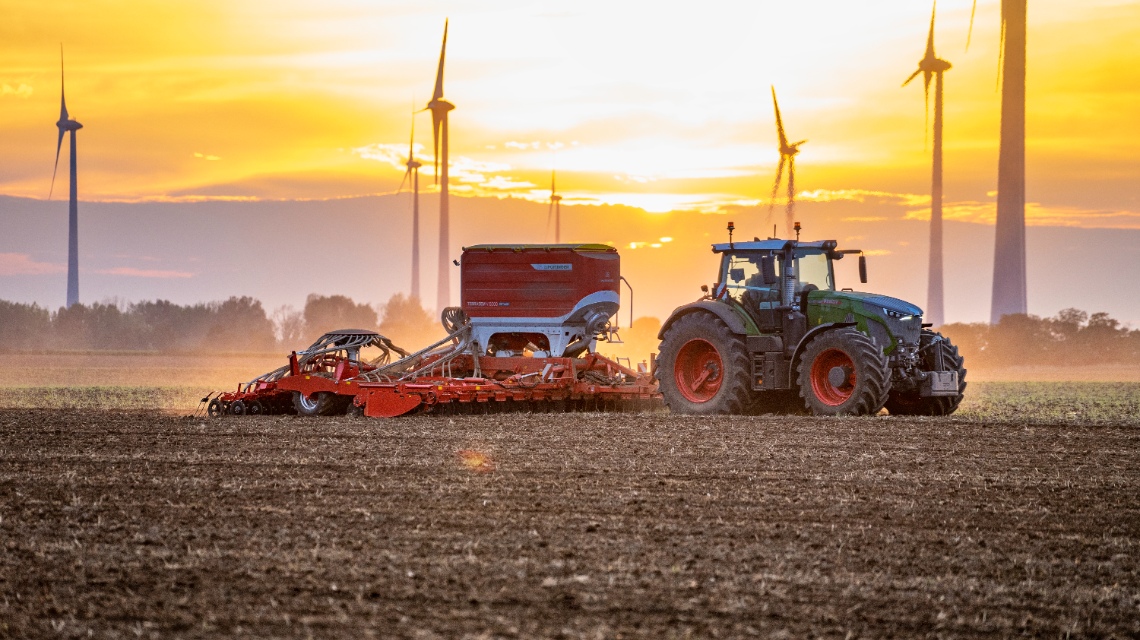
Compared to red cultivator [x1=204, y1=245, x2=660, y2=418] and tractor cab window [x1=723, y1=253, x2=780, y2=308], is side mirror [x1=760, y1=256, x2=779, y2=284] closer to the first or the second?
tractor cab window [x1=723, y1=253, x2=780, y2=308]

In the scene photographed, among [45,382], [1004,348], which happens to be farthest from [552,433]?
[1004,348]

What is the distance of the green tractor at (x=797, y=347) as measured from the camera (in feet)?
62.0

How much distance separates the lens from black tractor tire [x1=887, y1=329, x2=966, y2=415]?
19.7 meters

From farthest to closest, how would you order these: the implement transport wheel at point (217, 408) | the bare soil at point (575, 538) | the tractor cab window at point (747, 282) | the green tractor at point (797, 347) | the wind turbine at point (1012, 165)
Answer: the wind turbine at point (1012, 165)
the implement transport wheel at point (217, 408)
the tractor cab window at point (747, 282)
the green tractor at point (797, 347)
the bare soil at point (575, 538)

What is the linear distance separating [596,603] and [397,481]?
206 inches

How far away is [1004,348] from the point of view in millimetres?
53844

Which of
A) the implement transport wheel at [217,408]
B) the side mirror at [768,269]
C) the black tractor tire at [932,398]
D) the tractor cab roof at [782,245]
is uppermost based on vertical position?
the tractor cab roof at [782,245]

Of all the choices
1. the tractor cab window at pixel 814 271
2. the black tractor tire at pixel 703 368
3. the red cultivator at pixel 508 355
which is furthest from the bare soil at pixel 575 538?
the red cultivator at pixel 508 355

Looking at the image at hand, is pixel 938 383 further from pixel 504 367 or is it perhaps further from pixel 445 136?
pixel 445 136

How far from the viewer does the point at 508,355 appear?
2280cm

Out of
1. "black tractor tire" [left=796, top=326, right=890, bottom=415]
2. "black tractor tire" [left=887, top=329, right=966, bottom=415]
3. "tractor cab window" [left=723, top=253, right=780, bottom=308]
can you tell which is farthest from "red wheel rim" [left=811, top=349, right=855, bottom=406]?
"black tractor tire" [left=887, top=329, right=966, bottom=415]

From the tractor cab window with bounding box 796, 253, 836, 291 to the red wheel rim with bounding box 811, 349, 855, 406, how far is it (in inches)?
49.3

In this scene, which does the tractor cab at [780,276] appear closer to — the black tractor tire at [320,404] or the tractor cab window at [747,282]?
the tractor cab window at [747,282]

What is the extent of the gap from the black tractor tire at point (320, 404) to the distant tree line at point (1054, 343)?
37603 millimetres
